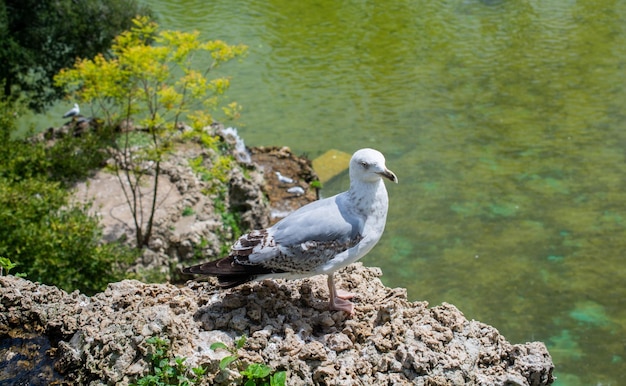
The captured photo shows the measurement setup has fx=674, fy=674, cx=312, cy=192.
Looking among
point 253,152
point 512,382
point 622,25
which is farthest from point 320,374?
point 622,25

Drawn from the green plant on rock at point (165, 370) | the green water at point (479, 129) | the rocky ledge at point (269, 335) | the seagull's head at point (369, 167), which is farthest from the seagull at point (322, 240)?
the green water at point (479, 129)

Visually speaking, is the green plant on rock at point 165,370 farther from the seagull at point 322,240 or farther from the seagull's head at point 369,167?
the seagull's head at point 369,167

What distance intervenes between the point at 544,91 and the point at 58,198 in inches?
338

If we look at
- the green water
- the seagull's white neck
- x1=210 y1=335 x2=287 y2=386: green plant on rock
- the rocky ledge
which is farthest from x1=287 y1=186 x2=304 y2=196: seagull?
x1=210 y1=335 x2=287 y2=386: green plant on rock

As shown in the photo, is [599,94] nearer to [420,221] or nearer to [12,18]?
[420,221]

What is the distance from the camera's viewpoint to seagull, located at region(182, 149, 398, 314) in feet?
12.2

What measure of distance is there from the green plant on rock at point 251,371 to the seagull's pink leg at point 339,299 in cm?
60

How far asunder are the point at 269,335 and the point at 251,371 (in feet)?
1.03

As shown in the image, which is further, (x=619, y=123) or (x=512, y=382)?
(x=619, y=123)

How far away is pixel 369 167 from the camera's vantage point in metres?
3.82

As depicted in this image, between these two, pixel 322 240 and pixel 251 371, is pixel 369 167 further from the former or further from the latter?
pixel 251 371

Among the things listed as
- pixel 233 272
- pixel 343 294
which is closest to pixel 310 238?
pixel 343 294

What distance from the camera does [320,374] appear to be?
3.29 m

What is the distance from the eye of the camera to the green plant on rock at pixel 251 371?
3119mm
